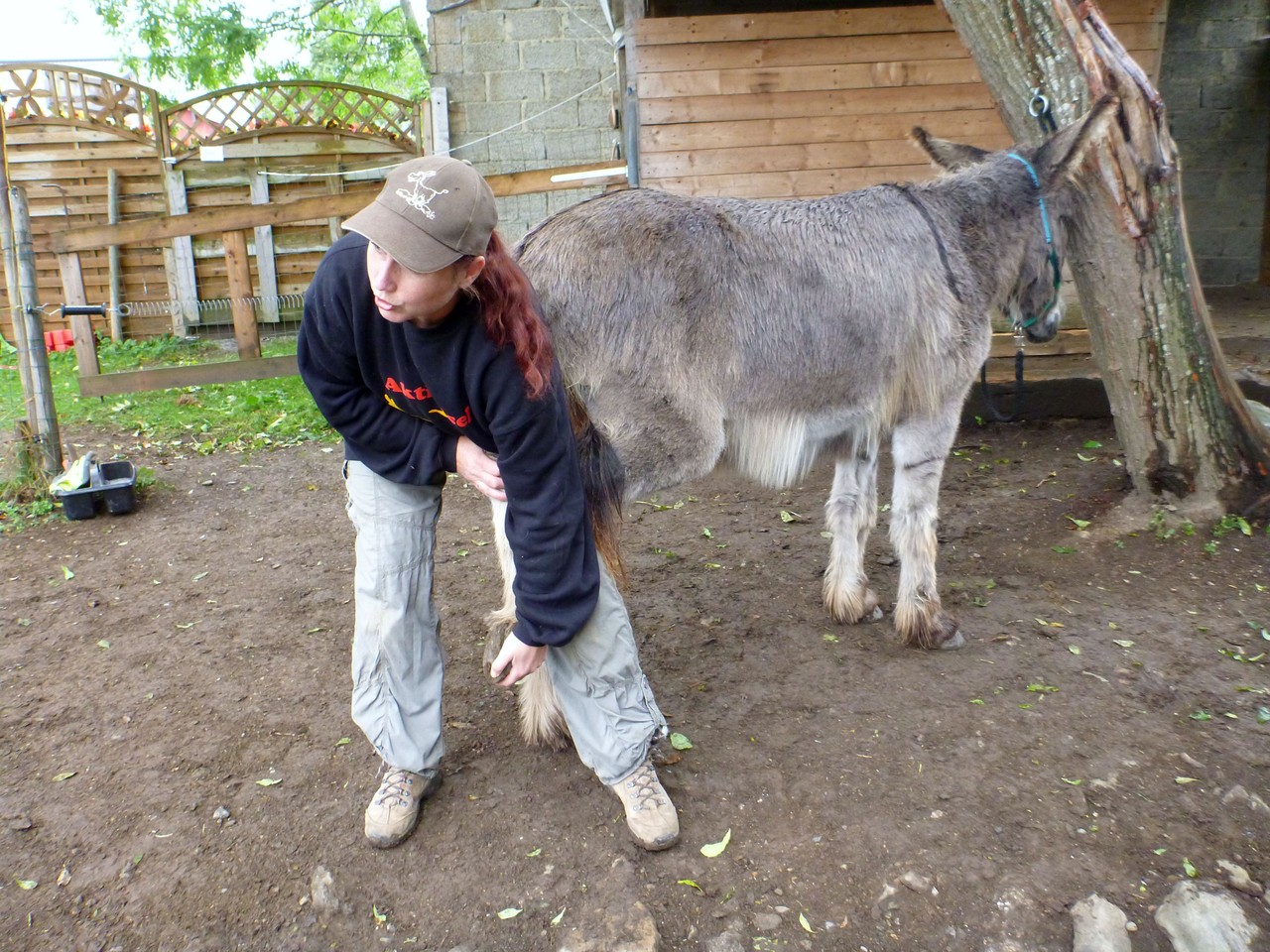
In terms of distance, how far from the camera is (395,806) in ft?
8.57

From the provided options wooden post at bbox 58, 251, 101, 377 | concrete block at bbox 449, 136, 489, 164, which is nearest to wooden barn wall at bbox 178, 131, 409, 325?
concrete block at bbox 449, 136, 489, 164

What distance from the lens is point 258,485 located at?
583cm

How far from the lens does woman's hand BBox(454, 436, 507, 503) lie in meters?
2.36

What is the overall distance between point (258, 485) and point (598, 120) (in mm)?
5828

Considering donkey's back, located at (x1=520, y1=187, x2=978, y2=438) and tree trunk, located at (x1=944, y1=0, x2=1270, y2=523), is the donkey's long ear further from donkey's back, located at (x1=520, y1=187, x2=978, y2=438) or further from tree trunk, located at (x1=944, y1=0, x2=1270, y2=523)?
donkey's back, located at (x1=520, y1=187, x2=978, y2=438)

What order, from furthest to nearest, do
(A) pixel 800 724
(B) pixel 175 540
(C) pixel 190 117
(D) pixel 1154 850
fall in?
(C) pixel 190 117
(B) pixel 175 540
(A) pixel 800 724
(D) pixel 1154 850

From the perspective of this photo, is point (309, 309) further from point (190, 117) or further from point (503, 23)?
point (190, 117)

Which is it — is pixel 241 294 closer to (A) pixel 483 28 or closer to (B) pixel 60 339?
(A) pixel 483 28

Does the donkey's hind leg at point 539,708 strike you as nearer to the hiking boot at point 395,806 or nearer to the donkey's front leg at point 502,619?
the donkey's front leg at point 502,619

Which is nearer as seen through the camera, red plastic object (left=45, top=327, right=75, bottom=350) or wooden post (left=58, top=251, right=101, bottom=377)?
wooden post (left=58, top=251, right=101, bottom=377)

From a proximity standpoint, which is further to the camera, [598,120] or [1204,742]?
[598,120]

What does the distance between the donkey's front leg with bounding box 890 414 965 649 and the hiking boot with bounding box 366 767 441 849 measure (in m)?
2.02

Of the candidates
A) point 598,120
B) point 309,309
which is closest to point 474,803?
point 309,309

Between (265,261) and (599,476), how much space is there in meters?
9.87
